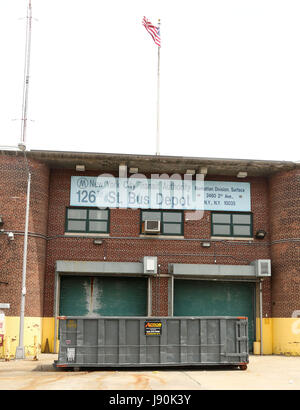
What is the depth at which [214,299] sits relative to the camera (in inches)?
1226

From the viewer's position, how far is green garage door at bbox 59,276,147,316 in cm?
3012

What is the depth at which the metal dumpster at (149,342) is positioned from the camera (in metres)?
21.2

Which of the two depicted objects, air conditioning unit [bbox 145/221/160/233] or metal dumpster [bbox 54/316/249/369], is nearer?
metal dumpster [bbox 54/316/249/369]

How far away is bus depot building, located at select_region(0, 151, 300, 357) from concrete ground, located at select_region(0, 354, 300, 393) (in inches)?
240

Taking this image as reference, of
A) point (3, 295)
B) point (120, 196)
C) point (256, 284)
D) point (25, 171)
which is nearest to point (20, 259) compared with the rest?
point (3, 295)

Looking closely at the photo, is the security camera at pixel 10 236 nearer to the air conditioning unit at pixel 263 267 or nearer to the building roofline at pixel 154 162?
the building roofline at pixel 154 162

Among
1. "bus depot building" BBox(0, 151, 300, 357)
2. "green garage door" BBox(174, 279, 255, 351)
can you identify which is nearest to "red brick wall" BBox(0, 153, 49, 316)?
"bus depot building" BBox(0, 151, 300, 357)

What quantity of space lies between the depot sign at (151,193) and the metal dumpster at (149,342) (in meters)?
10.3

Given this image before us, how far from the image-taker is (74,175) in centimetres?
3116

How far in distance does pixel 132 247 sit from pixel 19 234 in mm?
6026

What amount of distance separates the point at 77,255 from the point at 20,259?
3340mm

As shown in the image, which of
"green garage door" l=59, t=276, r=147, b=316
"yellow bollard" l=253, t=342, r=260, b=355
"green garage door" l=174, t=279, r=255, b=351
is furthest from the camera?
"green garage door" l=174, t=279, r=255, b=351

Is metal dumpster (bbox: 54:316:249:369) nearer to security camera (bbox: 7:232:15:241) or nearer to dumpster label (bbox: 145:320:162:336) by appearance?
dumpster label (bbox: 145:320:162:336)

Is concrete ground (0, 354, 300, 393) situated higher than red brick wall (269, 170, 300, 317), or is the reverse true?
red brick wall (269, 170, 300, 317)
